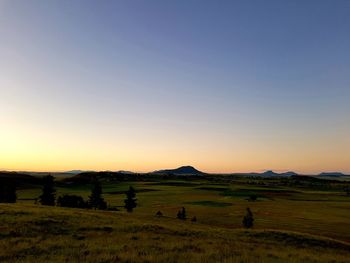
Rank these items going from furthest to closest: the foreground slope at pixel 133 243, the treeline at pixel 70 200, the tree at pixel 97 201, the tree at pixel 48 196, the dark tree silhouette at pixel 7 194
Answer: the tree at pixel 97 201 < the tree at pixel 48 196 < the treeline at pixel 70 200 < the dark tree silhouette at pixel 7 194 < the foreground slope at pixel 133 243

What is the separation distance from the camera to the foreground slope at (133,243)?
2380 cm

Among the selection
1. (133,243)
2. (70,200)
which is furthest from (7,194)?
(133,243)

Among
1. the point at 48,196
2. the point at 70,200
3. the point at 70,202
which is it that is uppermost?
the point at 48,196

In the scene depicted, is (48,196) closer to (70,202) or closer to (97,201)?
(70,202)

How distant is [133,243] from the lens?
28344 millimetres

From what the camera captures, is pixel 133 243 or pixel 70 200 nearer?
pixel 133 243

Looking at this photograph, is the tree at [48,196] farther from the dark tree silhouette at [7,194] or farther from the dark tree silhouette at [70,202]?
the dark tree silhouette at [7,194]

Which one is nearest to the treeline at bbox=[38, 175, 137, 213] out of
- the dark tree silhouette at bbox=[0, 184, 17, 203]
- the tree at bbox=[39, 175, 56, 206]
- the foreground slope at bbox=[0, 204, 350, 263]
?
the tree at bbox=[39, 175, 56, 206]

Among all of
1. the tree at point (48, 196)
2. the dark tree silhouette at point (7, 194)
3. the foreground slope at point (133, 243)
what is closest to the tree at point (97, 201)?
the tree at point (48, 196)

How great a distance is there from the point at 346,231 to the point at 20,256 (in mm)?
72981

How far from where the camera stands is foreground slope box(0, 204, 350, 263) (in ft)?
78.1

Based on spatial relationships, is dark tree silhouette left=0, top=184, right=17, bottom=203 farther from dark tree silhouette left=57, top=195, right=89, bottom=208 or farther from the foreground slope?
the foreground slope

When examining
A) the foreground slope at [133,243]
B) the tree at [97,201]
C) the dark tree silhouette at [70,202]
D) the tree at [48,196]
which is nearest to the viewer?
the foreground slope at [133,243]

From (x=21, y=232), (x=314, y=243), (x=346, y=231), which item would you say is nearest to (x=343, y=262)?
(x=314, y=243)
